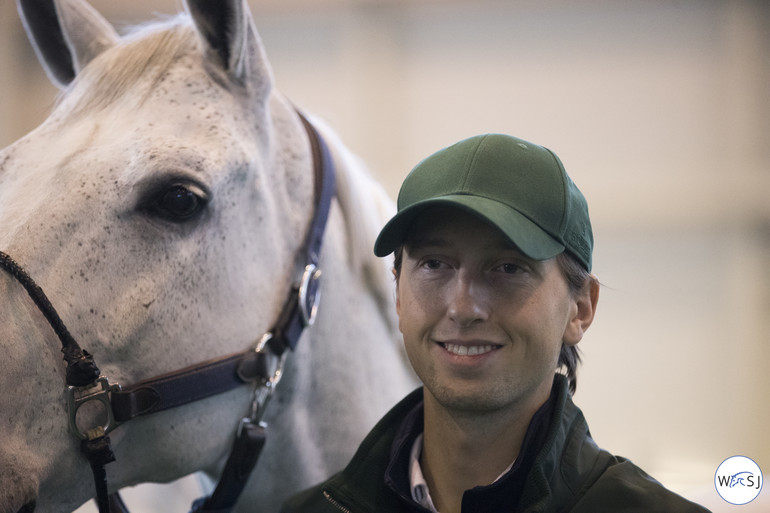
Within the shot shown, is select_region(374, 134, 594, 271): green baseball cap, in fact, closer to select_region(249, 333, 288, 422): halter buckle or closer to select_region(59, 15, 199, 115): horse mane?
select_region(249, 333, 288, 422): halter buckle

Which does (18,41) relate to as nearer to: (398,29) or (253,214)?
(398,29)

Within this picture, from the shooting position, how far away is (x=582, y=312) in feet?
2.47

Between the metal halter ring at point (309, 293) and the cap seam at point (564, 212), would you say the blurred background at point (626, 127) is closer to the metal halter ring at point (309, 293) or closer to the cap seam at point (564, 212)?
the metal halter ring at point (309, 293)

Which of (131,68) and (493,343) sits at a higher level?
(131,68)

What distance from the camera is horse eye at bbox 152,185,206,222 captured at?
32.0 inches

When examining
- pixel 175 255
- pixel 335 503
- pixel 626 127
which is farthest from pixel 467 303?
pixel 626 127

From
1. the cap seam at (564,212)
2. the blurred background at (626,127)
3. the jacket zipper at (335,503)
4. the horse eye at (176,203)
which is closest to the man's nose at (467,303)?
the cap seam at (564,212)

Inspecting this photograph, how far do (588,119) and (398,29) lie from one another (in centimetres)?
73

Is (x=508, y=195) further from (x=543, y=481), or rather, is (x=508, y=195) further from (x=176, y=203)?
(x=176, y=203)

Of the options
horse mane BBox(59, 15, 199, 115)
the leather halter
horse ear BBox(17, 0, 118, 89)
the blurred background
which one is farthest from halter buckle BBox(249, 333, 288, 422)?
the blurred background

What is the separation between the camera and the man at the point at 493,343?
65 cm

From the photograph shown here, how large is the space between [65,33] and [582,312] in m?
0.87

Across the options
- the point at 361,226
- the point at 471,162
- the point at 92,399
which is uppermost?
the point at 471,162

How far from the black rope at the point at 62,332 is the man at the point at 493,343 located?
0.30 metres
